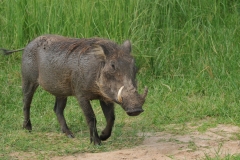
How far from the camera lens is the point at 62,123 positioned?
19.4ft

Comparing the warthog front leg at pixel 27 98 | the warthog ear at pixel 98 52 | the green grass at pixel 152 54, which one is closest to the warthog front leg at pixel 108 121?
the green grass at pixel 152 54

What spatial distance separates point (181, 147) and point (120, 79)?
0.78 meters

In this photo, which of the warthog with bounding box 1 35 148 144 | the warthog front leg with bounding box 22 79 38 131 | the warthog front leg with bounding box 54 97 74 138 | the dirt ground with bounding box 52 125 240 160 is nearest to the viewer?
the dirt ground with bounding box 52 125 240 160

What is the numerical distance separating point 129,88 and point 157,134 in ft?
2.97

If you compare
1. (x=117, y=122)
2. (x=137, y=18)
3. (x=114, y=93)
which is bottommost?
(x=117, y=122)

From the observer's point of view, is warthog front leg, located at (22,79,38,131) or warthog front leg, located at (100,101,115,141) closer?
warthog front leg, located at (100,101,115,141)

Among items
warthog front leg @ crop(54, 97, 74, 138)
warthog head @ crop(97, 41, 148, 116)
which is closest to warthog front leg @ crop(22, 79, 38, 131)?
warthog front leg @ crop(54, 97, 74, 138)

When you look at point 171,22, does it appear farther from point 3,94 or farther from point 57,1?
point 3,94

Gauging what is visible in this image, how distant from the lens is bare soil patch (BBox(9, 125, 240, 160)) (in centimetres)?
466

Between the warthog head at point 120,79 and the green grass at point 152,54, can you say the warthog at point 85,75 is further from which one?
the green grass at point 152,54

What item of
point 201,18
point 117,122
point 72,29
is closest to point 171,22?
point 201,18

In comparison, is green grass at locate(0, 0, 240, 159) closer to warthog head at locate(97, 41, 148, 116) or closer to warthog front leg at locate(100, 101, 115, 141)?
warthog front leg at locate(100, 101, 115, 141)

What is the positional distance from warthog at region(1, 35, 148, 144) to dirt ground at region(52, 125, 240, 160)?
351mm

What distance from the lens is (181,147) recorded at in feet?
16.3
